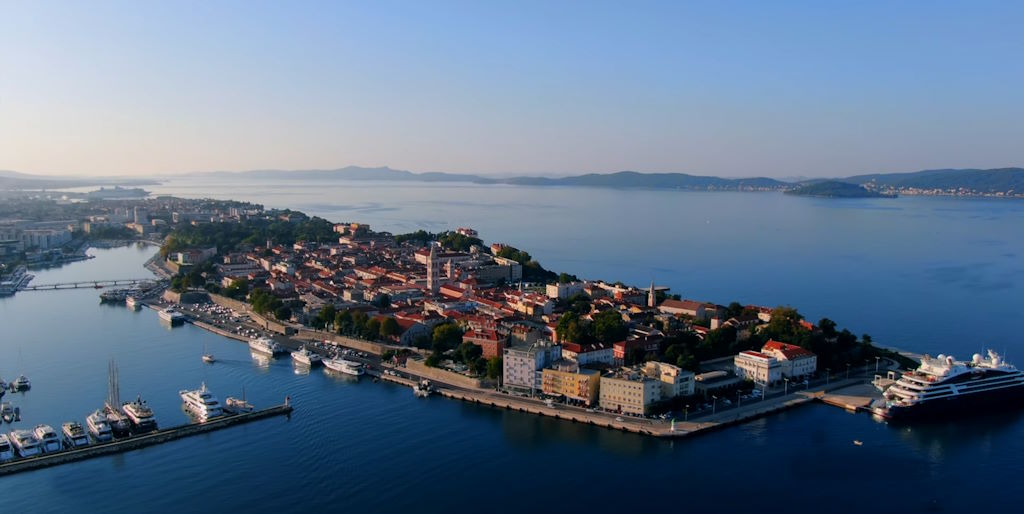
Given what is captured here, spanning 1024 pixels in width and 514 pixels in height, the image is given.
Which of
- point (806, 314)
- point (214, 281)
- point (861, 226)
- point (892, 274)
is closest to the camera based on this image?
point (806, 314)

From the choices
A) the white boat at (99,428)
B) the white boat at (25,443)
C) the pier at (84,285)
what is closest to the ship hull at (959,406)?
the white boat at (99,428)

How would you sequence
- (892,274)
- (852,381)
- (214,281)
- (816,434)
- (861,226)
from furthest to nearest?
1. (861,226)
2. (892,274)
3. (214,281)
4. (852,381)
5. (816,434)

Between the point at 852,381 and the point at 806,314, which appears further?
the point at 806,314

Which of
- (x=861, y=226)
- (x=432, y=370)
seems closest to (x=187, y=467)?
(x=432, y=370)

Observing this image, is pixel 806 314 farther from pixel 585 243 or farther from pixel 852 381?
pixel 585 243

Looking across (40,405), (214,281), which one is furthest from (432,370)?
(214,281)

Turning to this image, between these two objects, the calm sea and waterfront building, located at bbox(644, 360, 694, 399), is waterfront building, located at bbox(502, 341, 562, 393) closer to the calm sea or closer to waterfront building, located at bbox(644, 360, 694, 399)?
the calm sea
